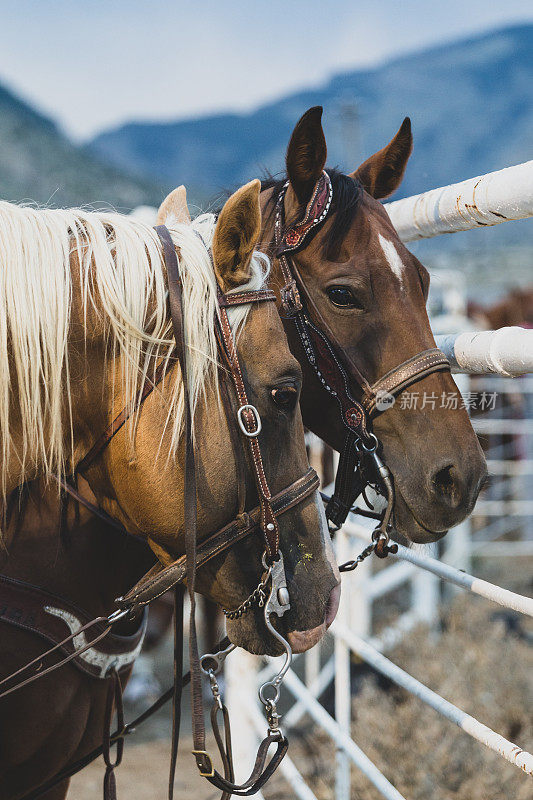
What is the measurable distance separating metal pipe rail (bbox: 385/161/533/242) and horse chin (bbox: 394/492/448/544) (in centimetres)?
79

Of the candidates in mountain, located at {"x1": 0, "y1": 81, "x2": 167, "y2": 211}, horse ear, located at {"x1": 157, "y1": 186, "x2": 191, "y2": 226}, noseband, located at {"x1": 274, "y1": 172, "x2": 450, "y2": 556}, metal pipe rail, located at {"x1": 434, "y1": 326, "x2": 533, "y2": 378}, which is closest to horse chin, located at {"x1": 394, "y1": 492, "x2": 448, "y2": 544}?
noseband, located at {"x1": 274, "y1": 172, "x2": 450, "y2": 556}

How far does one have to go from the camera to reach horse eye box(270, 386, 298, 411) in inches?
60.5

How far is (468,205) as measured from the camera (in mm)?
1885

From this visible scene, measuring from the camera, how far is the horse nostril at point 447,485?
1901mm

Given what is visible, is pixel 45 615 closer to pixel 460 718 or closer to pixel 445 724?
pixel 460 718

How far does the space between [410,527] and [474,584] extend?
1.19 feet

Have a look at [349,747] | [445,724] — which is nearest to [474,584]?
[349,747]

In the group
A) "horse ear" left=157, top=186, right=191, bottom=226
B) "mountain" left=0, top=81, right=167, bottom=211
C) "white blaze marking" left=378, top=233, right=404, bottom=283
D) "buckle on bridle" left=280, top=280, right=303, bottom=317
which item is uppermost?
"mountain" left=0, top=81, right=167, bottom=211

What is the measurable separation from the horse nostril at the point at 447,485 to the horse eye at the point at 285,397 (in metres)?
0.55

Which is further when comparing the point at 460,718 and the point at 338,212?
the point at 338,212

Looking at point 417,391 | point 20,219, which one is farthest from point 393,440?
point 20,219

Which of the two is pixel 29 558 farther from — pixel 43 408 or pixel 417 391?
pixel 417 391

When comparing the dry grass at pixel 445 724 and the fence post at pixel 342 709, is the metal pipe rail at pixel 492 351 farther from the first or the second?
the dry grass at pixel 445 724

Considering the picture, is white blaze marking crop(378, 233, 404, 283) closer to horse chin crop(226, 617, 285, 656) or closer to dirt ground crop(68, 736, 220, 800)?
horse chin crop(226, 617, 285, 656)
